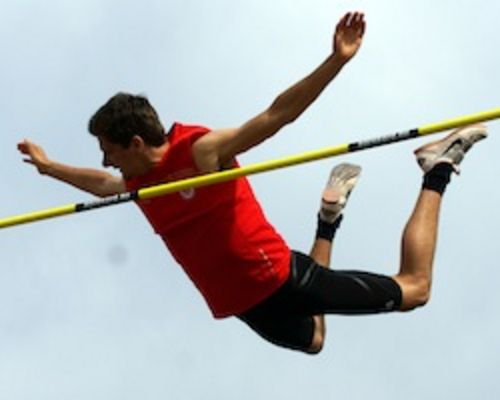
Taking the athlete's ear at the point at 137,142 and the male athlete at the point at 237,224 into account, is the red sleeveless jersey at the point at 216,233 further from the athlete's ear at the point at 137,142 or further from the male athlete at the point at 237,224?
the athlete's ear at the point at 137,142

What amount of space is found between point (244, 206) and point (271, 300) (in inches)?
29.8

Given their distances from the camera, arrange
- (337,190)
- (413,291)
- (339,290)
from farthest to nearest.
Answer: (337,190), (413,291), (339,290)

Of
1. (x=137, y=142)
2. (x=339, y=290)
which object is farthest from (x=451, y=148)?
(x=137, y=142)

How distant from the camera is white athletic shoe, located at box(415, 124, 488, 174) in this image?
12680mm

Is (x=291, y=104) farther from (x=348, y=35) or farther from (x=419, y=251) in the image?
(x=419, y=251)

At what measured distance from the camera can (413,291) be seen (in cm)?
1205

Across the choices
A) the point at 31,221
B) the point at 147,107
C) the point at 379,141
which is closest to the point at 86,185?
the point at 31,221

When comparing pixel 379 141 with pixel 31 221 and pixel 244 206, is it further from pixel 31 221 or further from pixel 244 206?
pixel 31 221

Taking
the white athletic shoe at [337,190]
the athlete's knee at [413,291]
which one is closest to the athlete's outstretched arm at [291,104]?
the athlete's knee at [413,291]

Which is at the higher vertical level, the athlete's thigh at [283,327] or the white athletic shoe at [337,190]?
the white athletic shoe at [337,190]

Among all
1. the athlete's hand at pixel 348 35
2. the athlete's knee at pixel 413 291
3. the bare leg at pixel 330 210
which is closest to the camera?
the athlete's hand at pixel 348 35

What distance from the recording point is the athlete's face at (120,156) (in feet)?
36.0

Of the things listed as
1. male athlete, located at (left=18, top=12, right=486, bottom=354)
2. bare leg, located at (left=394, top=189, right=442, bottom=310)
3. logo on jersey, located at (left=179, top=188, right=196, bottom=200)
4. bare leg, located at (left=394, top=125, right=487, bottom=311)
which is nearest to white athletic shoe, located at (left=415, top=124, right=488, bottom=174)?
bare leg, located at (left=394, top=125, right=487, bottom=311)

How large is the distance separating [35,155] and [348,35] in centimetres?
359
